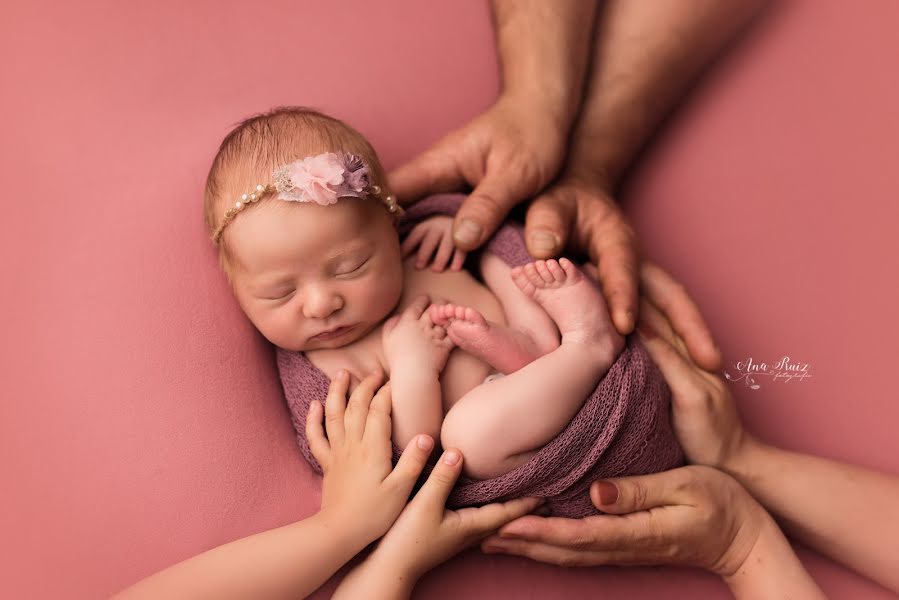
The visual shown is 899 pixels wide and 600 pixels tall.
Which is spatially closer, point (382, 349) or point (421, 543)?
point (421, 543)

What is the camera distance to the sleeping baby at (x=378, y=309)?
110 centimetres

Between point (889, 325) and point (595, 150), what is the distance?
25.8 inches

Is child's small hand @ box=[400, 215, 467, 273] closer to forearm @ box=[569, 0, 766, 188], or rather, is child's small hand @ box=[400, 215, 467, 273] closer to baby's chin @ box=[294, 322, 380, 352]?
baby's chin @ box=[294, 322, 380, 352]

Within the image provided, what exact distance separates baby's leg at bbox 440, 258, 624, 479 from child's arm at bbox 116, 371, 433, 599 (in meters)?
0.08

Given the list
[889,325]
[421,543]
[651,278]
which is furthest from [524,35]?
[421,543]

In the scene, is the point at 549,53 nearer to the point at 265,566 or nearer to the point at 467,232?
the point at 467,232

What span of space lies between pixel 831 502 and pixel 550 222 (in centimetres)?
66

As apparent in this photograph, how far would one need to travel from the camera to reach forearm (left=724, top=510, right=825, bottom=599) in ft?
3.70

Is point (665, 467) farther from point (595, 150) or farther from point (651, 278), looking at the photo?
point (595, 150)

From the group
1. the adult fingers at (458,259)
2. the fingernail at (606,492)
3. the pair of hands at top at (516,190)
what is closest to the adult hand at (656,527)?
the fingernail at (606,492)

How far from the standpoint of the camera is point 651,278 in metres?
1.35

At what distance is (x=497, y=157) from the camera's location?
4.58 feet

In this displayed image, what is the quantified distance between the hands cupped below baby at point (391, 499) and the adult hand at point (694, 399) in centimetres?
30

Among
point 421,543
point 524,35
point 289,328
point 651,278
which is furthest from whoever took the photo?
point 524,35
